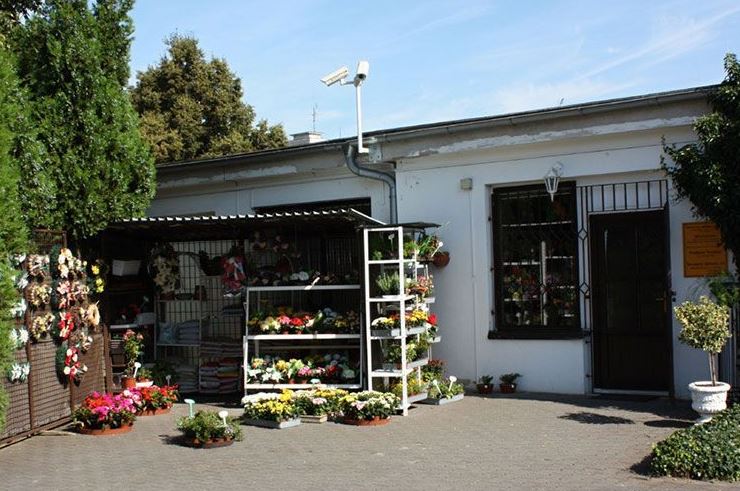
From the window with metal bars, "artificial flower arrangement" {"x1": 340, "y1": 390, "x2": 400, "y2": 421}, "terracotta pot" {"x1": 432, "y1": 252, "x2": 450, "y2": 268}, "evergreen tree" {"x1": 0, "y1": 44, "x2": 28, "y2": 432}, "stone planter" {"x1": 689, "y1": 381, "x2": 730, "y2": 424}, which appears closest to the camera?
"evergreen tree" {"x1": 0, "y1": 44, "x2": 28, "y2": 432}

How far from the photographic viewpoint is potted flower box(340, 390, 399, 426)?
989 centimetres

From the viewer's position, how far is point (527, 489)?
275 inches

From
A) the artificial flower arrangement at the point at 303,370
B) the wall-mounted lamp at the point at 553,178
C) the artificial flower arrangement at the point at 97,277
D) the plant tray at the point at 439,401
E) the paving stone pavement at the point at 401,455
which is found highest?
the wall-mounted lamp at the point at 553,178

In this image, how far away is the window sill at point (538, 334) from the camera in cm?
1141

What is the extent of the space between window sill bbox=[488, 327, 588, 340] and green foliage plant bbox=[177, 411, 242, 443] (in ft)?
14.2

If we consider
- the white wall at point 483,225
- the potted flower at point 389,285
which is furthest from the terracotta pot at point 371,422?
the white wall at point 483,225

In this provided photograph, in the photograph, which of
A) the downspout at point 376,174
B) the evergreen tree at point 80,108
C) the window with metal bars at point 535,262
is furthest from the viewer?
the downspout at point 376,174

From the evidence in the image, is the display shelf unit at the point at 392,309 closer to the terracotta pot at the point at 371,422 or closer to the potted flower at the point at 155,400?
the terracotta pot at the point at 371,422

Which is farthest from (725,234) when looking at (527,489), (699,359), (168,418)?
(168,418)

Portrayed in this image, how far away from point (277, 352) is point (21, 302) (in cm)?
385

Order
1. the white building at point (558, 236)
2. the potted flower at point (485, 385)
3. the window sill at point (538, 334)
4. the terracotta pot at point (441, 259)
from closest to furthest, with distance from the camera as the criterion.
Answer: the white building at point (558, 236), the window sill at point (538, 334), the potted flower at point (485, 385), the terracotta pot at point (441, 259)

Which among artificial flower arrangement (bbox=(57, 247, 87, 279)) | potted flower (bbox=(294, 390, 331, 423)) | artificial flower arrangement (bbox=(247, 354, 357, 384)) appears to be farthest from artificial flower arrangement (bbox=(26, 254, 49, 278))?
potted flower (bbox=(294, 390, 331, 423))

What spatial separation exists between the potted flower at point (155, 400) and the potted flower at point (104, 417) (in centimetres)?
85

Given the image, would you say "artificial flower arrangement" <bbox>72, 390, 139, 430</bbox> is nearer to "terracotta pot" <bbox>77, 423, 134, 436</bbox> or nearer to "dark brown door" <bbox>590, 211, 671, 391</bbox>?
"terracotta pot" <bbox>77, 423, 134, 436</bbox>
